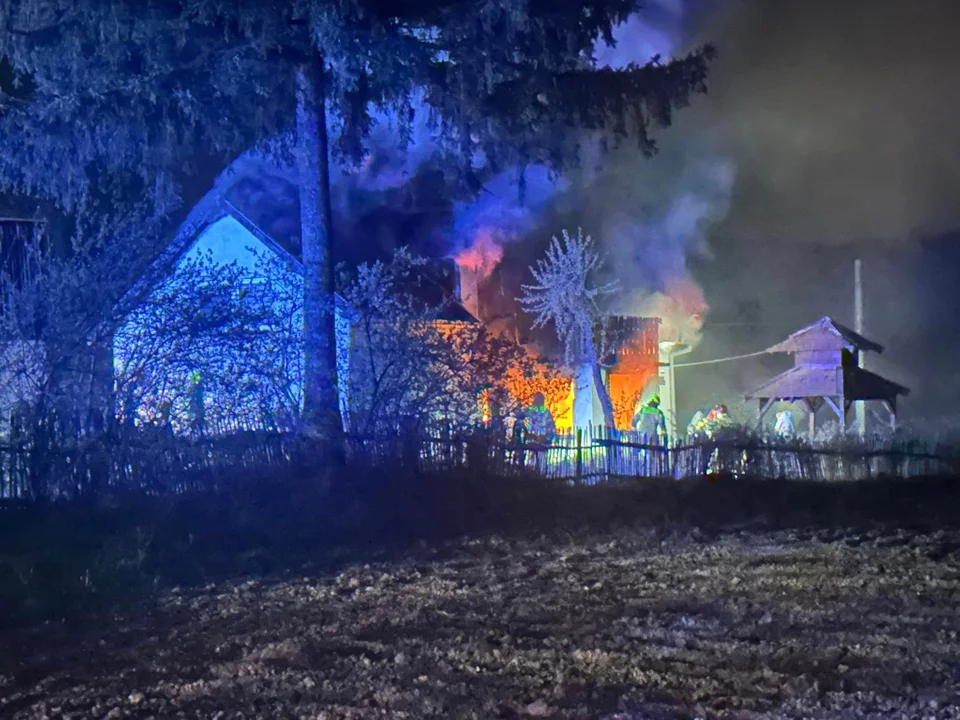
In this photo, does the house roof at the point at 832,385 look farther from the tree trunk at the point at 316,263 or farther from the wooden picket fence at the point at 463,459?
the tree trunk at the point at 316,263

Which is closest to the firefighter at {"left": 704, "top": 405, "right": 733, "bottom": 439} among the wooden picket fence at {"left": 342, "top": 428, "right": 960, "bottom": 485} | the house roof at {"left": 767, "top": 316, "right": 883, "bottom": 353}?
the wooden picket fence at {"left": 342, "top": 428, "right": 960, "bottom": 485}

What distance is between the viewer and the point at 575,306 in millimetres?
28000

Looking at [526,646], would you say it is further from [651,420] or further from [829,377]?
[829,377]

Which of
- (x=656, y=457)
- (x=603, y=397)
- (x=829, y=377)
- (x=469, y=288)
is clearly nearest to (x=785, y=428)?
(x=656, y=457)

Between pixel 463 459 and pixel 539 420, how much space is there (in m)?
3.38

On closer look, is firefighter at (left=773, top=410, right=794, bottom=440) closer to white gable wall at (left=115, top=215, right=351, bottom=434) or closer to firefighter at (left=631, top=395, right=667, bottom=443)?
firefighter at (left=631, top=395, right=667, bottom=443)

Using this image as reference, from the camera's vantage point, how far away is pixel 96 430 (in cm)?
1038

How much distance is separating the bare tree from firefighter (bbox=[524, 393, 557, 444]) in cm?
982

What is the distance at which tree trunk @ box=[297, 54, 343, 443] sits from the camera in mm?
12664

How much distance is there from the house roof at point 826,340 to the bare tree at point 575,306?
5639mm

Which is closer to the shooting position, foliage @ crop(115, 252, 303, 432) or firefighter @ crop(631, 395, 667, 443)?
foliage @ crop(115, 252, 303, 432)

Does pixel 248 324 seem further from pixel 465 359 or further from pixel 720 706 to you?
pixel 720 706

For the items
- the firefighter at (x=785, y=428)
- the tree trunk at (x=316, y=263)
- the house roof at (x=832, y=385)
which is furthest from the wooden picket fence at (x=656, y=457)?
the house roof at (x=832, y=385)

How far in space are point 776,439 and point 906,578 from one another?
33.4 feet
